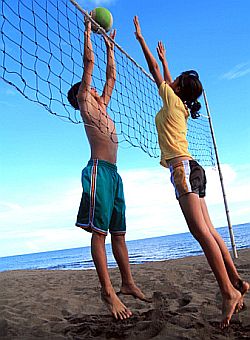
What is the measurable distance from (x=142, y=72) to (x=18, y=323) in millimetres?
2940

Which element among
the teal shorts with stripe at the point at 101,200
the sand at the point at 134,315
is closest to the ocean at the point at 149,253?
the sand at the point at 134,315

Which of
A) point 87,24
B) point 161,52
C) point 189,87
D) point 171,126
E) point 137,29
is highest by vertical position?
point 87,24

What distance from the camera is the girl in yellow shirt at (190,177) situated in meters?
2.50

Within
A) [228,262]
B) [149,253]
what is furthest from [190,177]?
[149,253]

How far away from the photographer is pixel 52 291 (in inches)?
194

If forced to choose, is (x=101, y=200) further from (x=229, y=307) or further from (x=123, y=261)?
(x=229, y=307)

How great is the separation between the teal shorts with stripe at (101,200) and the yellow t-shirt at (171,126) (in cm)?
50

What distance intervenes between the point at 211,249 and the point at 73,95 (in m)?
1.80

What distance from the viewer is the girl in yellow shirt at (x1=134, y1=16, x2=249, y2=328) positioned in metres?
2.50

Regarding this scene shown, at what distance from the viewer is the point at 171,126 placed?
283cm

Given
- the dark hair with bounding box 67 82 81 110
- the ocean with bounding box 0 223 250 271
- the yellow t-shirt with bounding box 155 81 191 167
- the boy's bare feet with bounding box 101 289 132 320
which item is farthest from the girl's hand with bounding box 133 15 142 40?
the ocean with bounding box 0 223 250 271

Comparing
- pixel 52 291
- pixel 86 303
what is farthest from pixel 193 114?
pixel 52 291

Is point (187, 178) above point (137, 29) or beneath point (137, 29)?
beneath

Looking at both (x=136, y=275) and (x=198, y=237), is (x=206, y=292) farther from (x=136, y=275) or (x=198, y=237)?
(x=136, y=275)
